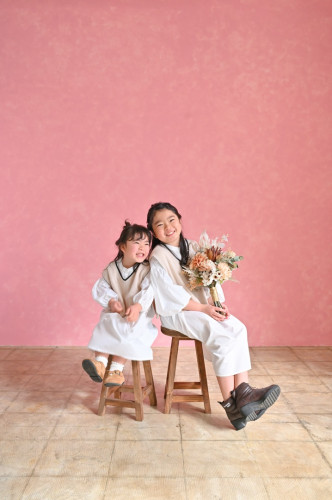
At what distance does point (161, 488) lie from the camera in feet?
6.59

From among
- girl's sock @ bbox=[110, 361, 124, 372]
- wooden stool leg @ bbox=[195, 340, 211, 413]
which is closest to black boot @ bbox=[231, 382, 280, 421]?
wooden stool leg @ bbox=[195, 340, 211, 413]

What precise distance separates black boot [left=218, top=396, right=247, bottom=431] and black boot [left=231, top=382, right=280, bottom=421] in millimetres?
24

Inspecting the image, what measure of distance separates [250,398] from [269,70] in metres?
2.99

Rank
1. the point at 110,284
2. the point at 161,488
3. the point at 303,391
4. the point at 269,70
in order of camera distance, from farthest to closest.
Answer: the point at 269,70 → the point at 303,391 → the point at 110,284 → the point at 161,488

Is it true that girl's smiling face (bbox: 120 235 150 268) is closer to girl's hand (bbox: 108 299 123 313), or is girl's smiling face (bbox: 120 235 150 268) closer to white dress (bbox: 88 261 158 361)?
white dress (bbox: 88 261 158 361)

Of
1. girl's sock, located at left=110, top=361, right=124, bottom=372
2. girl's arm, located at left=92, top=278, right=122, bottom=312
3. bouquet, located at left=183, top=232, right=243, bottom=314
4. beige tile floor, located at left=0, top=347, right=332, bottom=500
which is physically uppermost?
bouquet, located at left=183, top=232, right=243, bottom=314

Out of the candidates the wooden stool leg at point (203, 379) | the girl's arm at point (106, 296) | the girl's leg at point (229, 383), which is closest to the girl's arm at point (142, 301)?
the girl's arm at point (106, 296)

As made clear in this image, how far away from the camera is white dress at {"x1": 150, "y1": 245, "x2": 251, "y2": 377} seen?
102 inches

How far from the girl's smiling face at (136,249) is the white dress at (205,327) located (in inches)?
2.7

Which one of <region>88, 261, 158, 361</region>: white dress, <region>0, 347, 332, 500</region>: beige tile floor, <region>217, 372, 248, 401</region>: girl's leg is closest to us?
<region>0, 347, 332, 500</region>: beige tile floor

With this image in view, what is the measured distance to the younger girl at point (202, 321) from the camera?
2.50m

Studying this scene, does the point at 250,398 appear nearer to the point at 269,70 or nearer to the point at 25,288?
the point at 25,288

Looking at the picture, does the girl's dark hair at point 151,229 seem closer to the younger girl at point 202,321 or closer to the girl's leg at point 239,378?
the younger girl at point 202,321

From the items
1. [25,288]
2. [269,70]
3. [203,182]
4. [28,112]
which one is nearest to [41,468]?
[25,288]
